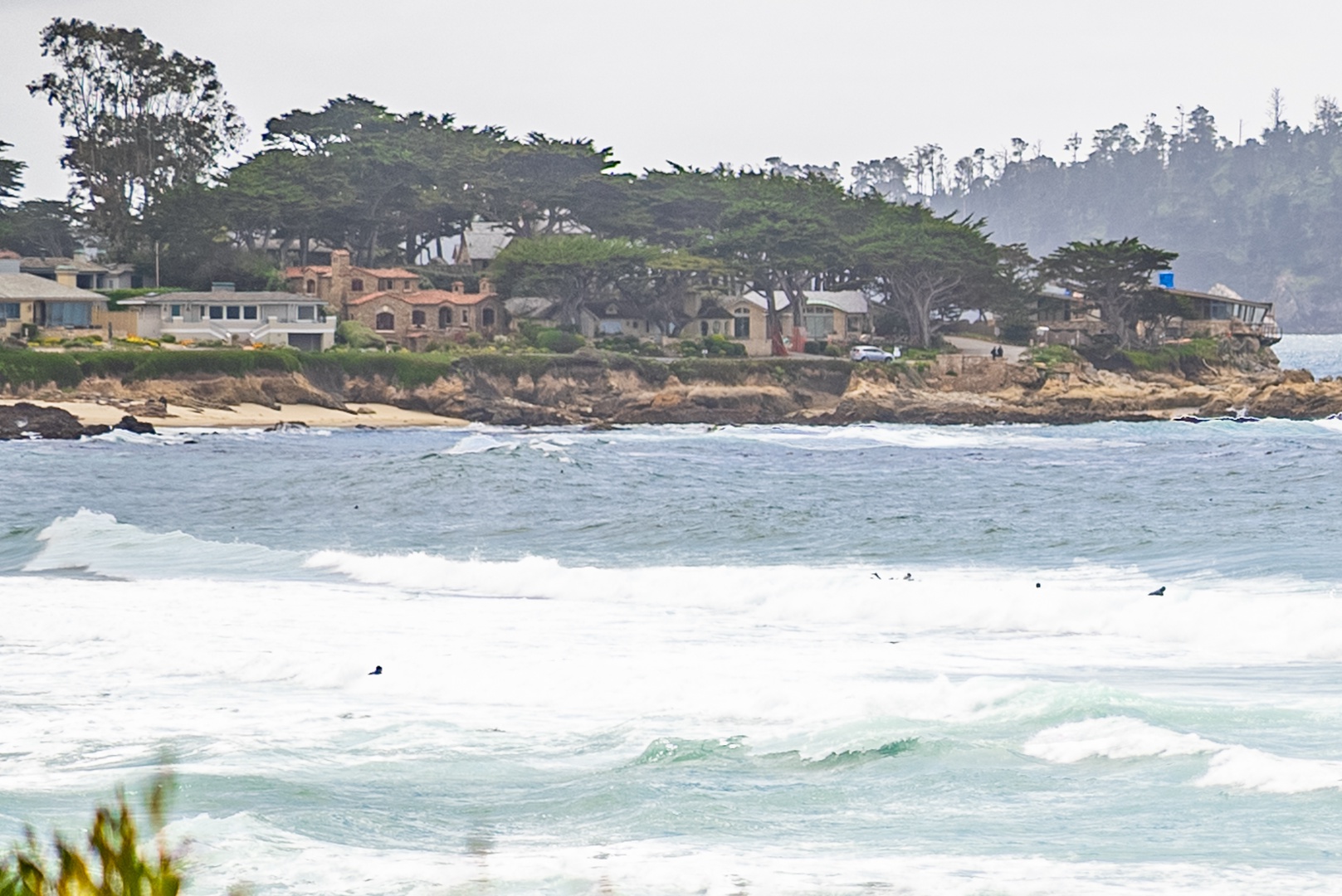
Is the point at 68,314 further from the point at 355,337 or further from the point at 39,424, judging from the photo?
the point at 39,424

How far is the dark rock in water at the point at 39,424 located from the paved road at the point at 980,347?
4269 centimetres

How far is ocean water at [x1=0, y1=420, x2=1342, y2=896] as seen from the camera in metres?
9.16

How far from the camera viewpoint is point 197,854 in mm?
9156

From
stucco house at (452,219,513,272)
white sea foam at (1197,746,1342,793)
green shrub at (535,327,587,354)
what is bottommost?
white sea foam at (1197,746,1342,793)

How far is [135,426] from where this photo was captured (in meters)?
56.6

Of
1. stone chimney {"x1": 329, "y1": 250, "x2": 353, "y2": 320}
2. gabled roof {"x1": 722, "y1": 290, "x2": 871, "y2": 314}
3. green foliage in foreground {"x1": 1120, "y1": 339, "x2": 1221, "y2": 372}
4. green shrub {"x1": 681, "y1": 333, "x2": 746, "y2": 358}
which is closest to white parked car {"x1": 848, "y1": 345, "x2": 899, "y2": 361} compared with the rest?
green shrub {"x1": 681, "y1": 333, "x2": 746, "y2": 358}

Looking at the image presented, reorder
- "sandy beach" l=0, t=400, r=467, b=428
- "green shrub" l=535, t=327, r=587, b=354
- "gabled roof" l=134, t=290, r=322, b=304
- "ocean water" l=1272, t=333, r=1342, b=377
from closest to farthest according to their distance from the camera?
"sandy beach" l=0, t=400, r=467, b=428
"gabled roof" l=134, t=290, r=322, b=304
"green shrub" l=535, t=327, r=587, b=354
"ocean water" l=1272, t=333, r=1342, b=377

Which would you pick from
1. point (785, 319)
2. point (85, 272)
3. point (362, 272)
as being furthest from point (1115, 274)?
point (85, 272)

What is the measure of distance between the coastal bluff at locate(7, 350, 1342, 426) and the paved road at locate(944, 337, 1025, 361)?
5293 mm

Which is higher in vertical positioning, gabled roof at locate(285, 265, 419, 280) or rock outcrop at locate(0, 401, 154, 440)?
gabled roof at locate(285, 265, 419, 280)

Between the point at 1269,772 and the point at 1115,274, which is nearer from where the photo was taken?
the point at 1269,772

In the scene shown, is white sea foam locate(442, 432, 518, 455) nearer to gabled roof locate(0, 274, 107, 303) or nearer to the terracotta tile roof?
gabled roof locate(0, 274, 107, 303)

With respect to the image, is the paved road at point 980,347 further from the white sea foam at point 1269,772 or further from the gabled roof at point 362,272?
the white sea foam at point 1269,772

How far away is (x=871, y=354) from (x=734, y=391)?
9.28m
